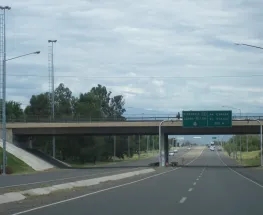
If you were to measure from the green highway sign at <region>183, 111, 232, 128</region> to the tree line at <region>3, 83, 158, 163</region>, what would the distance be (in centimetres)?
986

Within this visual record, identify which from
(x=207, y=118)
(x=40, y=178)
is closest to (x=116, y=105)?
(x=207, y=118)

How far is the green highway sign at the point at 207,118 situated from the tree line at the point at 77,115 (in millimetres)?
9861

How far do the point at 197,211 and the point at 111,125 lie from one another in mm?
62764

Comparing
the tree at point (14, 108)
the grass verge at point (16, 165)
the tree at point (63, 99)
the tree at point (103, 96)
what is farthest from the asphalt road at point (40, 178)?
the tree at point (103, 96)

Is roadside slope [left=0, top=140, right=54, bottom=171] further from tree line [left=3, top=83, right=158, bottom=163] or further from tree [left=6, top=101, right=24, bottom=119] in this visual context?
tree [left=6, top=101, right=24, bottom=119]

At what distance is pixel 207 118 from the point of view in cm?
7694

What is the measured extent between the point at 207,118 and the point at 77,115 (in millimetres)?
35686

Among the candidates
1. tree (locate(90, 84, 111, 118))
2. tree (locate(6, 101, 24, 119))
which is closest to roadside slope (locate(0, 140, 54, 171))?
tree (locate(6, 101, 24, 119))

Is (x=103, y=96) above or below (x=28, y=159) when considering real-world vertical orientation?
above

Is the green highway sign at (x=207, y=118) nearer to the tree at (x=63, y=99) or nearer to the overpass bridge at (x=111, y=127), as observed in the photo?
the overpass bridge at (x=111, y=127)

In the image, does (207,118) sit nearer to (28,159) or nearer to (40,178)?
(28,159)

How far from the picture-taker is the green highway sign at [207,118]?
7681 cm

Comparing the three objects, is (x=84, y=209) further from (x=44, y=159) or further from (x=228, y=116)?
(x=44, y=159)

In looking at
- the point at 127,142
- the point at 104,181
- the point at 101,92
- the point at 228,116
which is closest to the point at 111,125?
the point at 228,116
